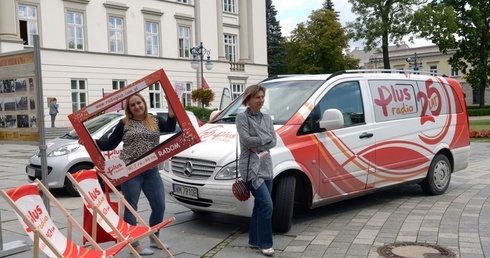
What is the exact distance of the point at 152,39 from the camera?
38.8m

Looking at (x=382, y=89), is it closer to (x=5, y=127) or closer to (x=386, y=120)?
(x=386, y=120)

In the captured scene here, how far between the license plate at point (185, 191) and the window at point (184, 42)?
118ft

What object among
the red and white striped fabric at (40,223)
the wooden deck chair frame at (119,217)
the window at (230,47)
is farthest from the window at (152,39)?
the red and white striped fabric at (40,223)

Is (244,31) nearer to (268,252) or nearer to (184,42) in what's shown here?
(184,42)

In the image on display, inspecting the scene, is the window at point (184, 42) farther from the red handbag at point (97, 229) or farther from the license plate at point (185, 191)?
the red handbag at point (97, 229)

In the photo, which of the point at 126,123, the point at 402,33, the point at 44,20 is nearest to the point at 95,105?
the point at 126,123

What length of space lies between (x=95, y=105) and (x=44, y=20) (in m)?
29.3

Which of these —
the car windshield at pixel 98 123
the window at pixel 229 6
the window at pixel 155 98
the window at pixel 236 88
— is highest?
the window at pixel 229 6

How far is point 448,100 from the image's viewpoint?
344 inches

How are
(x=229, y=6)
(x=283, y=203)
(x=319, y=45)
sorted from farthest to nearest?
(x=319, y=45)
(x=229, y=6)
(x=283, y=203)

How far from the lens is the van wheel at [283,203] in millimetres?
6078

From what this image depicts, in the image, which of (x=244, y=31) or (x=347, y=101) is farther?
(x=244, y=31)

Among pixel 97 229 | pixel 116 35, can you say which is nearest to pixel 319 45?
pixel 116 35

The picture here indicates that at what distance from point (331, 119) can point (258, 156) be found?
1.55 m
